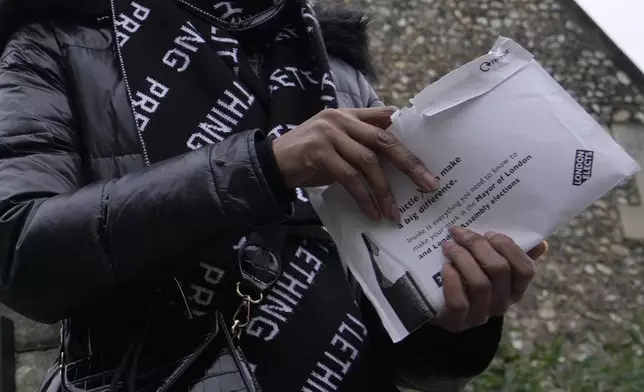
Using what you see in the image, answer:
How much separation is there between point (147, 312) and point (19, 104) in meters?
0.31

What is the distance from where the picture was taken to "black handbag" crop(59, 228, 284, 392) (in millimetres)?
914

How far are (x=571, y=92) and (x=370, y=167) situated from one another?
165 inches

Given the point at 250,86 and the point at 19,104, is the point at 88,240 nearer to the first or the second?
the point at 19,104

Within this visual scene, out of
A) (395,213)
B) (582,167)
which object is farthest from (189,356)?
(582,167)

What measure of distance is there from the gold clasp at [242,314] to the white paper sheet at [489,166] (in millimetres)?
161

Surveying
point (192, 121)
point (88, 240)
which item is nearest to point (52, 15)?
point (192, 121)

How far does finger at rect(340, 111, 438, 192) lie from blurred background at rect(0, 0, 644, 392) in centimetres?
283

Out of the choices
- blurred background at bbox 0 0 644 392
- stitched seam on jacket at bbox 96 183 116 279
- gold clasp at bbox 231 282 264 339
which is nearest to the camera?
stitched seam on jacket at bbox 96 183 116 279

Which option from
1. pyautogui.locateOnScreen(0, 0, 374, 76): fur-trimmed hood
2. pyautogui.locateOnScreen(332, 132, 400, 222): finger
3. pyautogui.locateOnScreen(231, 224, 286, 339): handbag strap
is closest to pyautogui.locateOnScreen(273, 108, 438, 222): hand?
pyautogui.locateOnScreen(332, 132, 400, 222): finger

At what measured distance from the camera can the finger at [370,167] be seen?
872mm

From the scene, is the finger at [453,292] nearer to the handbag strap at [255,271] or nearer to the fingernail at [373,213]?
the fingernail at [373,213]

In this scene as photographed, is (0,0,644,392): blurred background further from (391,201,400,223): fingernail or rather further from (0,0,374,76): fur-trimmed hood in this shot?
(391,201,400,223): fingernail

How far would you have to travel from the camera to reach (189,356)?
3.05 ft

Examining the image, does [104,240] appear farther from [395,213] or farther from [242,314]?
[395,213]
